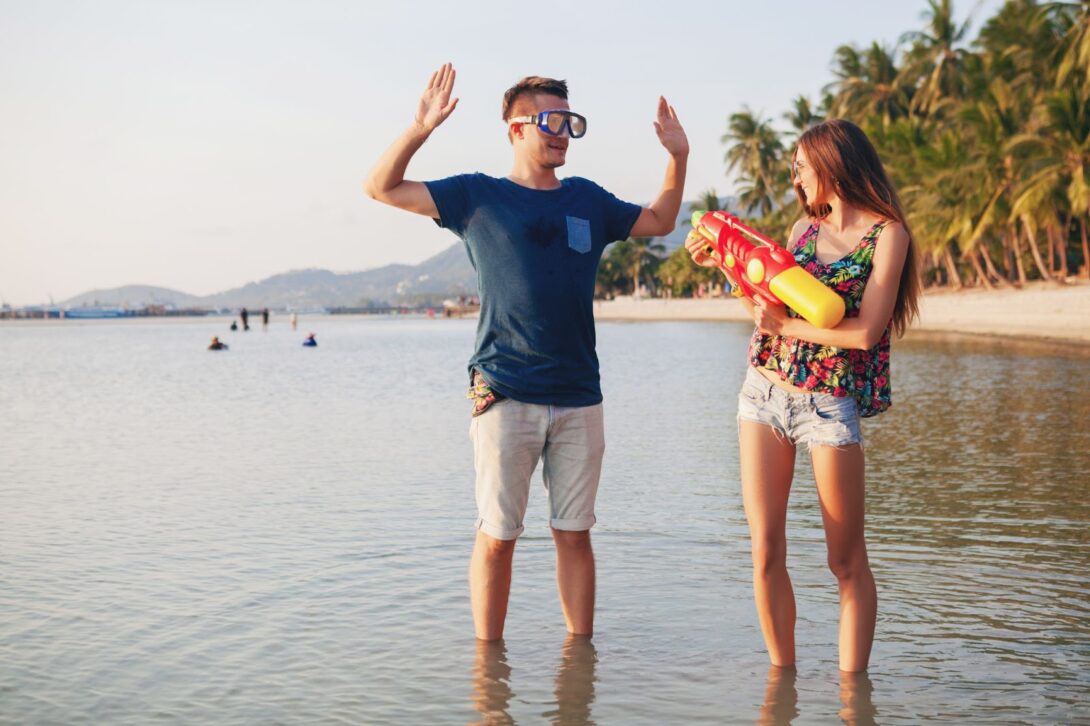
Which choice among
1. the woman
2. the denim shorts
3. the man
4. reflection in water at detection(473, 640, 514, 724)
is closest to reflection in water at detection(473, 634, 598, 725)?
reflection in water at detection(473, 640, 514, 724)

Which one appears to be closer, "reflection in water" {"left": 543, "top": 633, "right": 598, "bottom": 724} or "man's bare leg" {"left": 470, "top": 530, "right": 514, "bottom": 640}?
"reflection in water" {"left": 543, "top": 633, "right": 598, "bottom": 724}

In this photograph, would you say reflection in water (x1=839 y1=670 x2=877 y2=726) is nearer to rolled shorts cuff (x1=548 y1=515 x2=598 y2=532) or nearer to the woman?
the woman

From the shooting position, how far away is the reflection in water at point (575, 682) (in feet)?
12.6

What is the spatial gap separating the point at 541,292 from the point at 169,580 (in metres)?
3.03

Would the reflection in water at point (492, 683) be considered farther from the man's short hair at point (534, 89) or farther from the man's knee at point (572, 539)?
the man's short hair at point (534, 89)

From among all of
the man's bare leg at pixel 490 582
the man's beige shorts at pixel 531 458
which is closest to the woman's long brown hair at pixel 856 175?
the man's beige shorts at pixel 531 458

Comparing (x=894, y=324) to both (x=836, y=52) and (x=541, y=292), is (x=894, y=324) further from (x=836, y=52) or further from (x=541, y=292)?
(x=836, y=52)

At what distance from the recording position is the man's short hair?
4.18 metres

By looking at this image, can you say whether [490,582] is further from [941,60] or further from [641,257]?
[641,257]

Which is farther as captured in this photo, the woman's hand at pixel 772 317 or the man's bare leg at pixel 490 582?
the man's bare leg at pixel 490 582

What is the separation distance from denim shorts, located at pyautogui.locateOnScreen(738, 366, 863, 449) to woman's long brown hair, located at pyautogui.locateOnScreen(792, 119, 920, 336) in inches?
14.5

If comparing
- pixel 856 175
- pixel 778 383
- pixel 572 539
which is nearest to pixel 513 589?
pixel 572 539

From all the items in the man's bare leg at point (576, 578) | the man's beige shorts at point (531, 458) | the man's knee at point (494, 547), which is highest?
the man's beige shorts at point (531, 458)

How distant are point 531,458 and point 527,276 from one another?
26.6 inches
